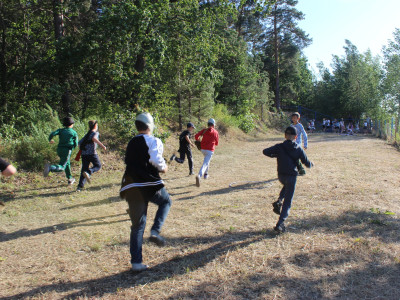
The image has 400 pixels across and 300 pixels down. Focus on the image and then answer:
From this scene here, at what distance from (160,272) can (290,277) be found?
62.6 inches

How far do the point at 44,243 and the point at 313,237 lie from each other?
422 cm

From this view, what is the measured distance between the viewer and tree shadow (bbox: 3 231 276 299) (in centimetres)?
366

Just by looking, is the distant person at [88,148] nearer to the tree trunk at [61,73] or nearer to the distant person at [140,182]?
the distant person at [140,182]

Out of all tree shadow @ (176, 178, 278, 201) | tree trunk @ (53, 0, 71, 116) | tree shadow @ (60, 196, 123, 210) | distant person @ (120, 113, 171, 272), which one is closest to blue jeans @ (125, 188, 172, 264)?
distant person @ (120, 113, 171, 272)

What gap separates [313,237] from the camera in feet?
16.3

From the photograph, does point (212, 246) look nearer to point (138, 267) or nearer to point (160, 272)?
point (160, 272)

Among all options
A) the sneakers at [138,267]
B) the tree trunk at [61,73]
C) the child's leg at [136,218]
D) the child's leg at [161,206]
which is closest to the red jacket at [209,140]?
the child's leg at [161,206]

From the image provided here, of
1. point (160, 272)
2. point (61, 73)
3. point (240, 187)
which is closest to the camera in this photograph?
point (160, 272)

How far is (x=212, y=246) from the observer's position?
4773mm

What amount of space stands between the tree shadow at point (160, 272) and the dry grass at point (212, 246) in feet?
0.04

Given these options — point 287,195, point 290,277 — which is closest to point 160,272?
point 290,277

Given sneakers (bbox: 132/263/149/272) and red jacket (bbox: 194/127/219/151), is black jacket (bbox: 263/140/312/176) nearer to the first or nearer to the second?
sneakers (bbox: 132/263/149/272)

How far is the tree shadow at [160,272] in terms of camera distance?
3.66 meters

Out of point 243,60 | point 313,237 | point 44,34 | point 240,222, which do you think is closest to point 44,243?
point 240,222
